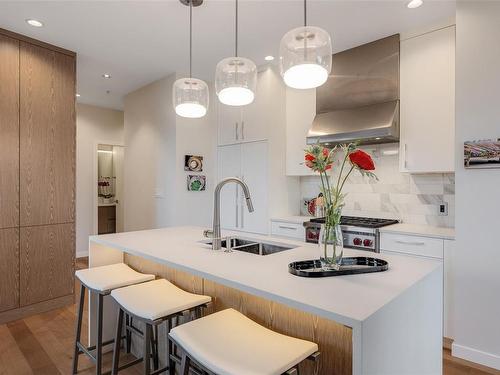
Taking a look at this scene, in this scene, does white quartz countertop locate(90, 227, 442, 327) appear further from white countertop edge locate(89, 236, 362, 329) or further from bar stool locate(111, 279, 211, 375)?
bar stool locate(111, 279, 211, 375)

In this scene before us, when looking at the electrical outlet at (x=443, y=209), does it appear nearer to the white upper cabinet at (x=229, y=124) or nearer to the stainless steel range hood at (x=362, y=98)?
the stainless steel range hood at (x=362, y=98)

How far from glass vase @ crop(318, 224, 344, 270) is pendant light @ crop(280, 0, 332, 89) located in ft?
2.47

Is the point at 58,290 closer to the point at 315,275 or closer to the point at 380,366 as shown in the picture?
the point at 315,275

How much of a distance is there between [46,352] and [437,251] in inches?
118

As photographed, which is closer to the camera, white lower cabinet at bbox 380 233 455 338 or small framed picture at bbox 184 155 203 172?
white lower cabinet at bbox 380 233 455 338

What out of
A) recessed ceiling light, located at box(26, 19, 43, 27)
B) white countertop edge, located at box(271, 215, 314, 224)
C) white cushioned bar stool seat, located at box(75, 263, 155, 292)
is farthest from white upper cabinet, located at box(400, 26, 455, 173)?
recessed ceiling light, located at box(26, 19, 43, 27)

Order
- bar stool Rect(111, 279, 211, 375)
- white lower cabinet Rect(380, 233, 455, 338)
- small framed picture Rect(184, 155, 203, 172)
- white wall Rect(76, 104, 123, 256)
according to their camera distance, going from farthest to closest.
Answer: white wall Rect(76, 104, 123, 256) → small framed picture Rect(184, 155, 203, 172) → white lower cabinet Rect(380, 233, 455, 338) → bar stool Rect(111, 279, 211, 375)

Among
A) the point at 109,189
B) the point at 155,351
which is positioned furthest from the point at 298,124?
the point at 109,189

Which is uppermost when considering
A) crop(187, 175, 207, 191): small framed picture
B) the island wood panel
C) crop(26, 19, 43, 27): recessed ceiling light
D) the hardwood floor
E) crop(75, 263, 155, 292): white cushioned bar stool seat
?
crop(26, 19, 43, 27): recessed ceiling light

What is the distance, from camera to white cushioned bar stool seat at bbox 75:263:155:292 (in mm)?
1860

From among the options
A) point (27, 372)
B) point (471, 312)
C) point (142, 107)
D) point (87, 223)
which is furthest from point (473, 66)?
point (87, 223)

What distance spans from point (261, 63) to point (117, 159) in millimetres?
3836

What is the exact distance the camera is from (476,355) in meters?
2.24

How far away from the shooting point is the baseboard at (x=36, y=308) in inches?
115
